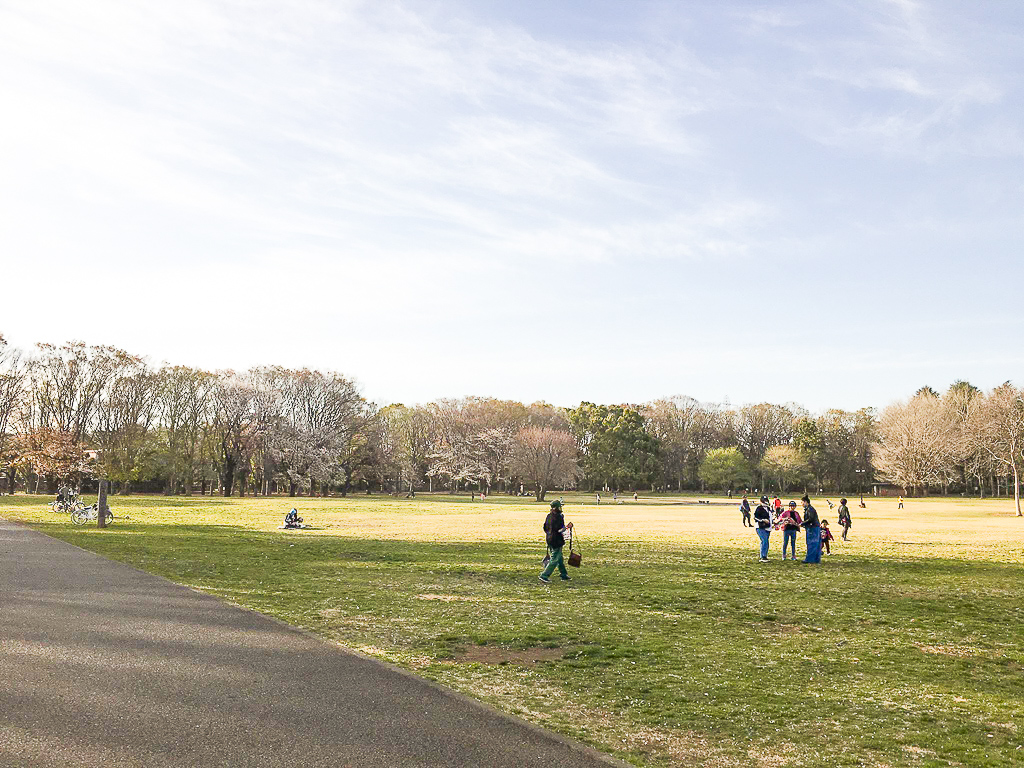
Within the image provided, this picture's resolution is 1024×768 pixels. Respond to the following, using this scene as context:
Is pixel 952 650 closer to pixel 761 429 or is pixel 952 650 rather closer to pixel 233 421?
pixel 233 421

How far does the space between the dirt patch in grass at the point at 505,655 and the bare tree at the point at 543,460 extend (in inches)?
2945

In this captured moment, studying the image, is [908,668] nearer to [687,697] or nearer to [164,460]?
[687,697]

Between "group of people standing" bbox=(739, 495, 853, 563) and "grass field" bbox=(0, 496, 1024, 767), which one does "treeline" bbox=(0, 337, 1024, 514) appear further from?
"grass field" bbox=(0, 496, 1024, 767)

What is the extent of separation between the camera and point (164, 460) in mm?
79875

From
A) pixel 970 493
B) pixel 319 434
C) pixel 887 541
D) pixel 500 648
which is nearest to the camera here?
pixel 500 648

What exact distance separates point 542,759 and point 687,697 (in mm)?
2515

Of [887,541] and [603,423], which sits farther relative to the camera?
[603,423]

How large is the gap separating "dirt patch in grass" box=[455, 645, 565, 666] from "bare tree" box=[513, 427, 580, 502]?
74.8 metres

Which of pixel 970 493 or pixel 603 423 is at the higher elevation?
pixel 603 423

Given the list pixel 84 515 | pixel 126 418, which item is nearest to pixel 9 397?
pixel 126 418

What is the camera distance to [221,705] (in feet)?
24.5

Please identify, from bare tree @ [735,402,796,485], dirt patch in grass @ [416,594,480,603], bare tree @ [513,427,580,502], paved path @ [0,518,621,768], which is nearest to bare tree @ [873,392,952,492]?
bare tree @ [735,402,796,485]

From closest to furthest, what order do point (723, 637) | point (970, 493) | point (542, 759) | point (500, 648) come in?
point (542, 759) < point (500, 648) < point (723, 637) < point (970, 493)

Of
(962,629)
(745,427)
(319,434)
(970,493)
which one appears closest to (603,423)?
(745,427)
